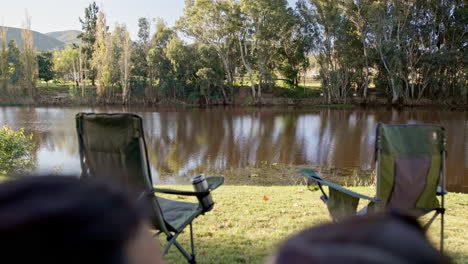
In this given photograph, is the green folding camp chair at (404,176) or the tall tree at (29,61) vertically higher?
the tall tree at (29,61)

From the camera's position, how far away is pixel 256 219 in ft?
11.5

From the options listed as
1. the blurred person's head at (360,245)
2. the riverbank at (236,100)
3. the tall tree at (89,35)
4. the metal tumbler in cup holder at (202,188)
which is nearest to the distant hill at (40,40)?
the tall tree at (89,35)

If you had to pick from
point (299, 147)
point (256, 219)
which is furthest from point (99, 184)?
point (299, 147)

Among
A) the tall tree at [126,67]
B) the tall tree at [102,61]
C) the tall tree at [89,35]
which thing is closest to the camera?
the tall tree at [126,67]

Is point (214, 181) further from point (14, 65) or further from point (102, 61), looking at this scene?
point (14, 65)

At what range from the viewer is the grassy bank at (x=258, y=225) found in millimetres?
2691

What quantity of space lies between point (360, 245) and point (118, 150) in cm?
230

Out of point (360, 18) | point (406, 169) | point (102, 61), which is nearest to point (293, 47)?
point (360, 18)

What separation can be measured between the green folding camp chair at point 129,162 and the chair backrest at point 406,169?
3.99 feet

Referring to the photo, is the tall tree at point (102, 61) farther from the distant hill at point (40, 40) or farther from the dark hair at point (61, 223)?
the distant hill at point (40, 40)

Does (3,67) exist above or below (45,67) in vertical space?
below

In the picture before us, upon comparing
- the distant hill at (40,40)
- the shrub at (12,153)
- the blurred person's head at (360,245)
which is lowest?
the shrub at (12,153)

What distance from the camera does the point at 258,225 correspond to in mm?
3344

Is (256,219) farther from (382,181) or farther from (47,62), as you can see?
(47,62)
